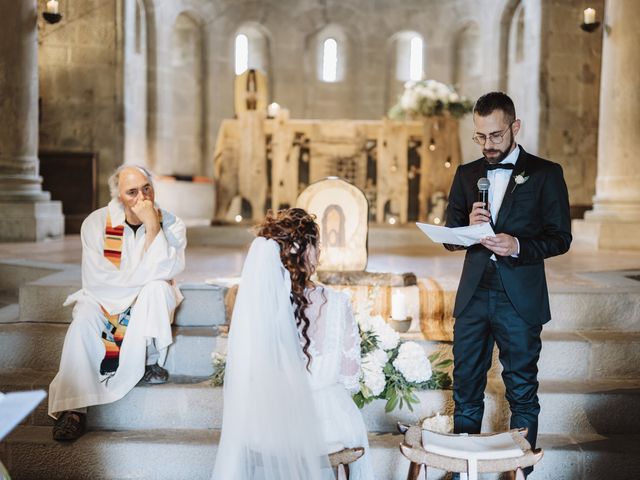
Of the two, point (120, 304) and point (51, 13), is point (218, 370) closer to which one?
point (120, 304)

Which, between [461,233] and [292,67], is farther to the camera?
[292,67]

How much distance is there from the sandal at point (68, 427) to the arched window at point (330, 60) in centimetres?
1249

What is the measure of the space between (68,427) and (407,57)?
12943mm

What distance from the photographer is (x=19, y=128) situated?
948 cm

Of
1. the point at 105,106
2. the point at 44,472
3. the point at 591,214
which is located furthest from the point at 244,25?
the point at 44,472

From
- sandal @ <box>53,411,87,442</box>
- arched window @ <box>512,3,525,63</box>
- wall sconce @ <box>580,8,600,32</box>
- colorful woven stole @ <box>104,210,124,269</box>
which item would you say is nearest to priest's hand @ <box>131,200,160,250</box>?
colorful woven stole @ <box>104,210,124,269</box>

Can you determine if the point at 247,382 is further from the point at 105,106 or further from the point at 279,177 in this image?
the point at 105,106

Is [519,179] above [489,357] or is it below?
above

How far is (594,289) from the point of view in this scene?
530 cm

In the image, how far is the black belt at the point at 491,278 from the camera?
3418mm

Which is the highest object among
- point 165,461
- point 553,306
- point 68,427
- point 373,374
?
point 553,306

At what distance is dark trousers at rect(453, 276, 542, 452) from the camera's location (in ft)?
11.1

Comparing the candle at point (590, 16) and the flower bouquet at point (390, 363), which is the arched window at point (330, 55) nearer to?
the candle at point (590, 16)

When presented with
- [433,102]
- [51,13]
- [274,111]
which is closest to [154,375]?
[274,111]
